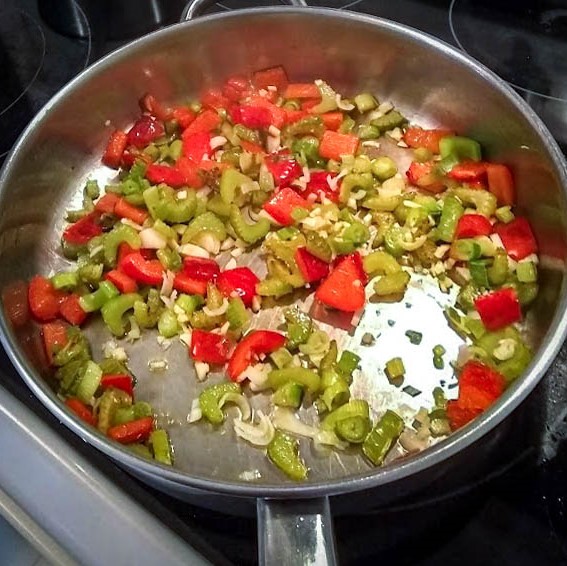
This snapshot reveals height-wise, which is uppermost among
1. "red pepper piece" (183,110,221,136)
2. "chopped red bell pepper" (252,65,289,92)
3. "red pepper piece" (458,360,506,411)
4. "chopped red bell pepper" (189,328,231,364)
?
"chopped red bell pepper" (252,65,289,92)

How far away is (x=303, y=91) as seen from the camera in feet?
3.92

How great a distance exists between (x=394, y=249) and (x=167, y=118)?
0.39 metres

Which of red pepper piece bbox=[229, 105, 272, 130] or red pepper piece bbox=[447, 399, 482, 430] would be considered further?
red pepper piece bbox=[229, 105, 272, 130]

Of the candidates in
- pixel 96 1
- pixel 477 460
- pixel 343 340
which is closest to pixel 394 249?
pixel 343 340

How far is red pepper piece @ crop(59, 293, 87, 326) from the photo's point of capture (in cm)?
102

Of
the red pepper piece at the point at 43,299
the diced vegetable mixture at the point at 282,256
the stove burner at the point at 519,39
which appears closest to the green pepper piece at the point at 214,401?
the diced vegetable mixture at the point at 282,256

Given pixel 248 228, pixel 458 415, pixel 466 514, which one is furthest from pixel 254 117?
pixel 466 514

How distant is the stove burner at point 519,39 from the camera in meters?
1.12

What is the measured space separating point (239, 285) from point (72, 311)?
21 cm

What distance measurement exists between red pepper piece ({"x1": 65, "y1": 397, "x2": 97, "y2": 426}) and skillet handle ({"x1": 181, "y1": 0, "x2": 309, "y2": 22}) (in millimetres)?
536

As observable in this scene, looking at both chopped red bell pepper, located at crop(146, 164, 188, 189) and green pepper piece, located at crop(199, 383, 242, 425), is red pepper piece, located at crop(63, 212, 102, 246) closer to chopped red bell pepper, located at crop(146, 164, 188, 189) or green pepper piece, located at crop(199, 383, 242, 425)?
chopped red bell pepper, located at crop(146, 164, 188, 189)

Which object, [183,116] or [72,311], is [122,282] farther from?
[183,116]

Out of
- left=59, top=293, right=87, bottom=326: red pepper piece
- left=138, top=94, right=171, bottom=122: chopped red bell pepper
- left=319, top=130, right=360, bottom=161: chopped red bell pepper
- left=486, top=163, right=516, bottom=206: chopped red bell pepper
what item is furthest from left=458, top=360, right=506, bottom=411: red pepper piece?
left=138, top=94, right=171, bottom=122: chopped red bell pepper

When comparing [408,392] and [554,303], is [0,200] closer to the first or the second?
[408,392]
